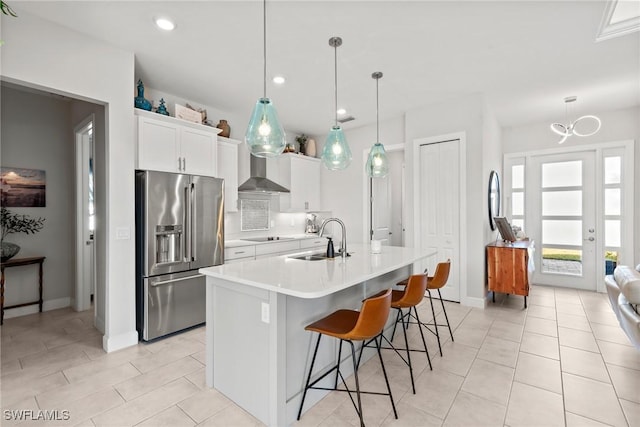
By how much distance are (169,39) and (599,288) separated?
6.75 m

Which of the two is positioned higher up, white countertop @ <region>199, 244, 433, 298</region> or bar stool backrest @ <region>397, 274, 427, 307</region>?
white countertop @ <region>199, 244, 433, 298</region>

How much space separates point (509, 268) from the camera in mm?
3961

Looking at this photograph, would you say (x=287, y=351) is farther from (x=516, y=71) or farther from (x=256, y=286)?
(x=516, y=71)

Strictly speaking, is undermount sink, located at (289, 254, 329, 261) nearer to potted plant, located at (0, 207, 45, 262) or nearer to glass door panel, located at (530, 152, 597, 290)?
potted plant, located at (0, 207, 45, 262)

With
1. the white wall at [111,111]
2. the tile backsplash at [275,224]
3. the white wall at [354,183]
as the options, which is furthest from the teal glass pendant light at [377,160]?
the white wall at [111,111]

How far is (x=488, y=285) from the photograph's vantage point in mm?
4121

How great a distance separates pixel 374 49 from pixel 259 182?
8.23 feet

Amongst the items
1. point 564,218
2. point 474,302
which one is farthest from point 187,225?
point 564,218

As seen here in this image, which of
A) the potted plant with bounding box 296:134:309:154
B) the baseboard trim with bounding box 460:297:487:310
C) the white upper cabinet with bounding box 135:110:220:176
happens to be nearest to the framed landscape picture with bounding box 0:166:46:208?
the white upper cabinet with bounding box 135:110:220:176

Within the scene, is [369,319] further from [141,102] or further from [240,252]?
[141,102]

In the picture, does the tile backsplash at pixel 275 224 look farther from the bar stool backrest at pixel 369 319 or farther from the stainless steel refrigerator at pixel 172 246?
the bar stool backrest at pixel 369 319

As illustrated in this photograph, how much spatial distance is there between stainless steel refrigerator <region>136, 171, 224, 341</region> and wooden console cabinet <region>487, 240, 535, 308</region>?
3618 mm

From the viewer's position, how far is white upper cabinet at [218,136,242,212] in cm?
419

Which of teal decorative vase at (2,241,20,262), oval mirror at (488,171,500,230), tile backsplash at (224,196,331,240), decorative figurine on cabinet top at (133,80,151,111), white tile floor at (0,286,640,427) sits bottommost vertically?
white tile floor at (0,286,640,427)
